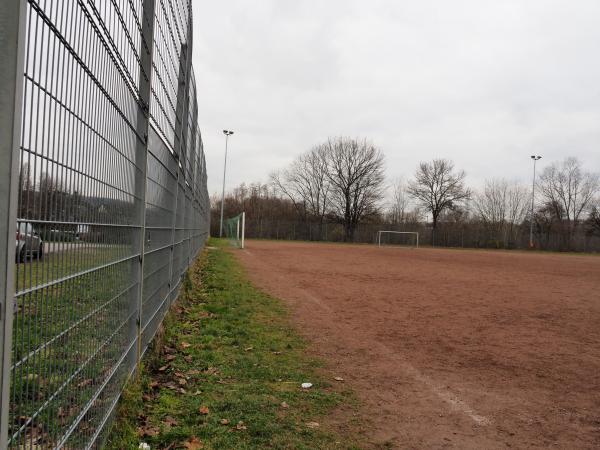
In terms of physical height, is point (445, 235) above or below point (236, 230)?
above

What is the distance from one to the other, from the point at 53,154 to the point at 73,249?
0.56 m

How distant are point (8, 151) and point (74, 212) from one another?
84 cm

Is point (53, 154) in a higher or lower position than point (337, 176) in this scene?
lower

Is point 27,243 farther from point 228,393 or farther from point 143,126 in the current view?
point 228,393

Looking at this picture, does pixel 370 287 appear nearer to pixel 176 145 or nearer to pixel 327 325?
pixel 327 325

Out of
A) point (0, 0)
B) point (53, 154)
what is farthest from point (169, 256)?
point (0, 0)

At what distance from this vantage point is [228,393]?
421cm

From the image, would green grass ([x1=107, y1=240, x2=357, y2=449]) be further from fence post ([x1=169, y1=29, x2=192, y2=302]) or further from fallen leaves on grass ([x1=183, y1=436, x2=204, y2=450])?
fence post ([x1=169, y1=29, x2=192, y2=302])

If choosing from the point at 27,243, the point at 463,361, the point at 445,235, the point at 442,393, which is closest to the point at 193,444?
the point at 27,243

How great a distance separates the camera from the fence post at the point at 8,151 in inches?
52.6

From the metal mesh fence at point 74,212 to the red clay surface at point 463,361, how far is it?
6.86 feet

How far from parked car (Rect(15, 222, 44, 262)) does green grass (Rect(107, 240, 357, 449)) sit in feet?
5.72

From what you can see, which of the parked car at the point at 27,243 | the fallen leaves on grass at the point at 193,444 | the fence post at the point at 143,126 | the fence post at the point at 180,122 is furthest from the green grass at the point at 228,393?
the parked car at the point at 27,243

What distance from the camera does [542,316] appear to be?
916 cm
